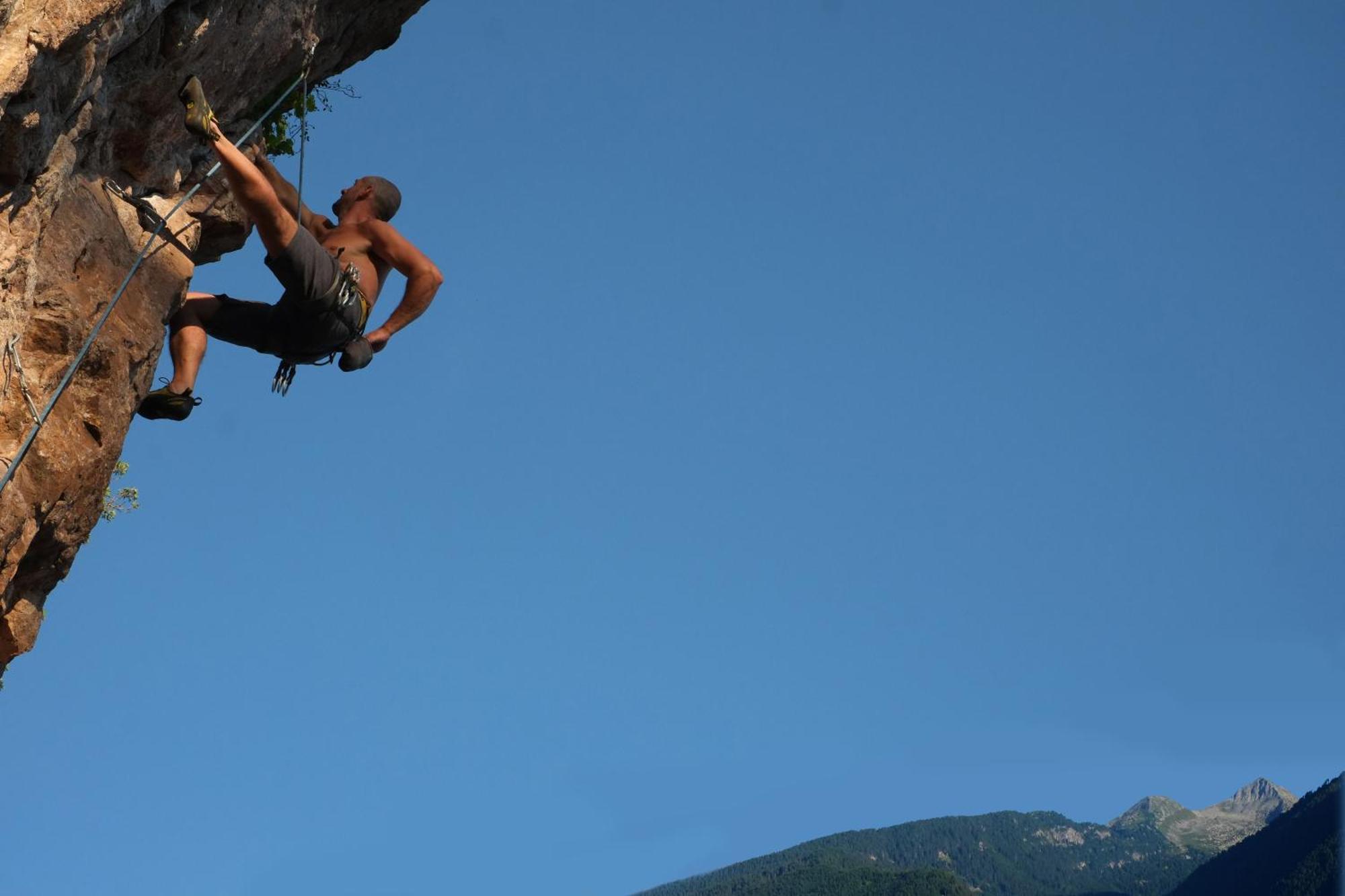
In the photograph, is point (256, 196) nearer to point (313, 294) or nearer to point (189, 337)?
point (313, 294)

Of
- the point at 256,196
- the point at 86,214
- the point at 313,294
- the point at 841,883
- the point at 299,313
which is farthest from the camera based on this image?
the point at 841,883

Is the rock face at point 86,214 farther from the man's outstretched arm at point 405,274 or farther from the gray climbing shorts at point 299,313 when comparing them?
the man's outstretched arm at point 405,274

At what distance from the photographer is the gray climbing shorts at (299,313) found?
7461 millimetres

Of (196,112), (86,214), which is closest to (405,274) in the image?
(86,214)

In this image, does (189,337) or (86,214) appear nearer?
(86,214)

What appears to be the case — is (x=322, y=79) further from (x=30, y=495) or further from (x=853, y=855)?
(x=853, y=855)

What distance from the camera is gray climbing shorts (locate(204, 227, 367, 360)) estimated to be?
746 centimetres

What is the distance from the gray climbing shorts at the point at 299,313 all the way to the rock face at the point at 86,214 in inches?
15.5

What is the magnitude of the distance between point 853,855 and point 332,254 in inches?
7924

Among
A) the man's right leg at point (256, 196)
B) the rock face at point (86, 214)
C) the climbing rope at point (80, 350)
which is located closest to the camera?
the climbing rope at point (80, 350)

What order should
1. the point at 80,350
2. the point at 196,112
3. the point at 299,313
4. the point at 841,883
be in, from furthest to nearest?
the point at 841,883 → the point at 299,313 → the point at 80,350 → the point at 196,112

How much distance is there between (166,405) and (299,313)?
3.03ft

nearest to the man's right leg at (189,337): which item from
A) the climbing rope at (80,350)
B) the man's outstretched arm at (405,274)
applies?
the climbing rope at (80,350)

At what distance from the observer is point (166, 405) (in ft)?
25.6
